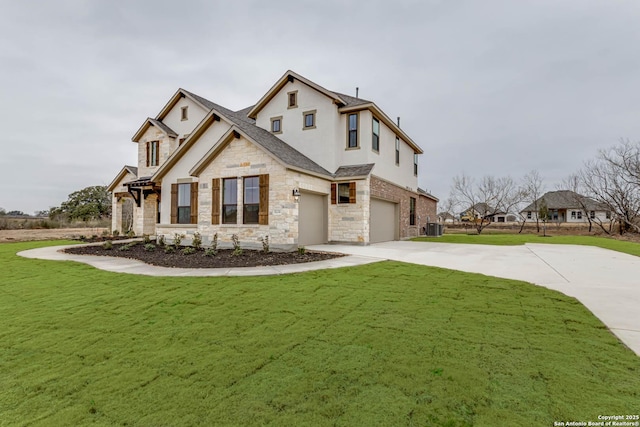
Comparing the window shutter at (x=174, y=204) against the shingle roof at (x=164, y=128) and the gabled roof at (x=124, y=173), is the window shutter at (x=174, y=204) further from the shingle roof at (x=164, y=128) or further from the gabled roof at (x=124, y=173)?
the gabled roof at (x=124, y=173)

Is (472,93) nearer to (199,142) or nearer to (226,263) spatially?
(199,142)

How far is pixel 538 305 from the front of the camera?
4.77m

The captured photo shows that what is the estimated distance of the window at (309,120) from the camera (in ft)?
51.4

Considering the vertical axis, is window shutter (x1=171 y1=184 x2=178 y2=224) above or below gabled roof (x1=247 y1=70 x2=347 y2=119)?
below

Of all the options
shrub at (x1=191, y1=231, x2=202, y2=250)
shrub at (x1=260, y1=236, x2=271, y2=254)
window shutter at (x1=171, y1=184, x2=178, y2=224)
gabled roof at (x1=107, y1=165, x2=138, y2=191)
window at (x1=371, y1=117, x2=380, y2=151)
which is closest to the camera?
shrub at (x1=260, y1=236, x2=271, y2=254)

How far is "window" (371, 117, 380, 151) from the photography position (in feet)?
→ 51.7

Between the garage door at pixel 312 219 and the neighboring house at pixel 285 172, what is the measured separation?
0.16 feet

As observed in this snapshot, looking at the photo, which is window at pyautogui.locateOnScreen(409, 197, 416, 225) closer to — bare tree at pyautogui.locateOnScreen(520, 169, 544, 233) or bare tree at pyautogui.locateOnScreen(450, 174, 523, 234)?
bare tree at pyautogui.locateOnScreen(450, 174, 523, 234)

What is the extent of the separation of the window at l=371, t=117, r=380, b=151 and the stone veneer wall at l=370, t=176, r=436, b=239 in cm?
182

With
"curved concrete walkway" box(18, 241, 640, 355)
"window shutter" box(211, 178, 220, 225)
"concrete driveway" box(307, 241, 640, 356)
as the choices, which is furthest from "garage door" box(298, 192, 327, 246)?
"concrete driveway" box(307, 241, 640, 356)

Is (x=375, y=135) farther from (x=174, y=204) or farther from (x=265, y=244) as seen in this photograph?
(x=174, y=204)

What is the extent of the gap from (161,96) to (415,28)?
20.5 metres

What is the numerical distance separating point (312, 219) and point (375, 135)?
6.06 meters

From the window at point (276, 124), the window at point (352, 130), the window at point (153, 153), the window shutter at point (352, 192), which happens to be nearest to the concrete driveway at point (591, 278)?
the window shutter at point (352, 192)
